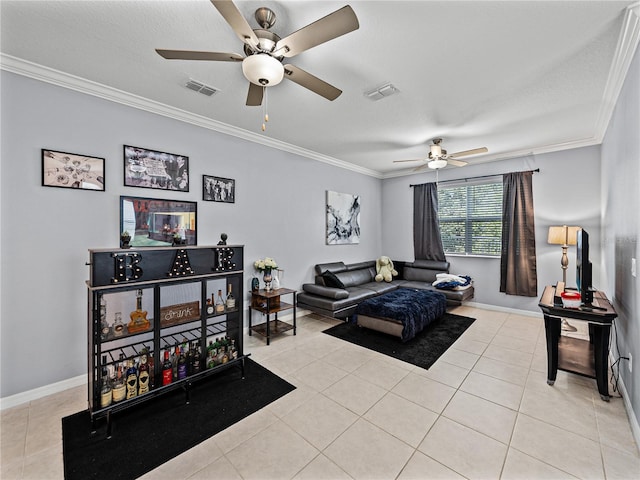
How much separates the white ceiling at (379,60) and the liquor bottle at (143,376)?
2.59 meters

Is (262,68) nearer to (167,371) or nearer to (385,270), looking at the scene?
(167,371)

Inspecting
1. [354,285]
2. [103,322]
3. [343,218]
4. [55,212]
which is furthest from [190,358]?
[343,218]

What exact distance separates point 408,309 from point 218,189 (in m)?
3.06

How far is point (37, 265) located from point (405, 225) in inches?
242

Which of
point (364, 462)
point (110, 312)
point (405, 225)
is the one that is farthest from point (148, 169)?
point (405, 225)

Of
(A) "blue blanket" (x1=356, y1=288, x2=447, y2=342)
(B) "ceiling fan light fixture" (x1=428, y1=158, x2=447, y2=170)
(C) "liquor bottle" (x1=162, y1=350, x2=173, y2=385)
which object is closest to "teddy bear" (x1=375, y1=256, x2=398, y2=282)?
(A) "blue blanket" (x1=356, y1=288, x2=447, y2=342)

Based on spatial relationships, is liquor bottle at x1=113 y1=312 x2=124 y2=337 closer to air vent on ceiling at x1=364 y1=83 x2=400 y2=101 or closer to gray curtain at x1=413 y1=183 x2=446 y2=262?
air vent on ceiling at x1=364 y1=83 x2=400 y2=101

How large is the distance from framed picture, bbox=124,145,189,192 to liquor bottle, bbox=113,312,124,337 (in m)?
1.40

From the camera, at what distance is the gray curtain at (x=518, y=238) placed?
4770 millimetres

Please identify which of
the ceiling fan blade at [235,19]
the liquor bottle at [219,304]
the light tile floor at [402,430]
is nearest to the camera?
the ceiling fan blade at [235,19]

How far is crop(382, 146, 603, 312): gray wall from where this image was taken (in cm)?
428

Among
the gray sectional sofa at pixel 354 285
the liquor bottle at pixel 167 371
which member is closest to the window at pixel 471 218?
the gray sectional sofa at pixel 354 285

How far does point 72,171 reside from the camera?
261 cm

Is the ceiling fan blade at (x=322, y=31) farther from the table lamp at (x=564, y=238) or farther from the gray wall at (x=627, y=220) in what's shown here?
the table lamp at (x=564, y=238)
